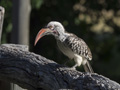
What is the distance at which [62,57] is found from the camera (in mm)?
9766

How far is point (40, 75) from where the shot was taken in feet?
15.0

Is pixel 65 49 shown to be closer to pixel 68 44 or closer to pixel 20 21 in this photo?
pixel 68 44

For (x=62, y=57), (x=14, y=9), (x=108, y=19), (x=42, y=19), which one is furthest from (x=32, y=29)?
(x=14, y=9)

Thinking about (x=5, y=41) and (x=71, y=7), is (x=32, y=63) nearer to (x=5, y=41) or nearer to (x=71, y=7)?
(x=5, y=41)

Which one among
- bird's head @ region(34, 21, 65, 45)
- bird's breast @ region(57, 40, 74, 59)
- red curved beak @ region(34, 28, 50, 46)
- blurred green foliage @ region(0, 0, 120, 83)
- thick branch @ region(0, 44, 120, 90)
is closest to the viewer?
thick branch @ region(0, 44, 120, 90)

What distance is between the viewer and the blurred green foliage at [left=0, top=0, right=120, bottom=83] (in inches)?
378

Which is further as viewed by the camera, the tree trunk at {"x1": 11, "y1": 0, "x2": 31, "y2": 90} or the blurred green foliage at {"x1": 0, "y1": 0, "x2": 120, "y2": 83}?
the blurred green foliage at {"x1": 0, "y1": 0, "x2": 120, "y2": 83}

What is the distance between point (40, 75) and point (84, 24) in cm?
576

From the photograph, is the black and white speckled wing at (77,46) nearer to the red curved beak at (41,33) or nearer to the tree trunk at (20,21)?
the red curved beak at (41,33)

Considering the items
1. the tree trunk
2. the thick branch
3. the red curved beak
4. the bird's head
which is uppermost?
the tree trunk

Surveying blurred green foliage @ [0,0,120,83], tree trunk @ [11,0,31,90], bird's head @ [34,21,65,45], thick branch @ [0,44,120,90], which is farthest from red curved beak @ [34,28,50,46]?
blurred green foliage @ [0,0,120,83]

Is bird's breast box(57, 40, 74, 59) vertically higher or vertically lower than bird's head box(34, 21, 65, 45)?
lower

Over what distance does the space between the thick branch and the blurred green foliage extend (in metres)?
3.78

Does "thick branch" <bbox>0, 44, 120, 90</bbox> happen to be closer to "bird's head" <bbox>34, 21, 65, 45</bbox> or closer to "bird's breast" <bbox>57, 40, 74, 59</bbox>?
"bird's head" <bbox>34, 21, 65, 45</bbox>
